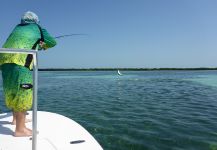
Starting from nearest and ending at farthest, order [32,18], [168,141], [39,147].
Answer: [39,147] → [32,18] → [168,141]

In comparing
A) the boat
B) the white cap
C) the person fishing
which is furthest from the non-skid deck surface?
the white cap

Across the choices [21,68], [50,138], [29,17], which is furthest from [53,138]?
[29,17]

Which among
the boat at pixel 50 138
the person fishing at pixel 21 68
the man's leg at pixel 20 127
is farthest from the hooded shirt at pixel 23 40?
the boat at pixel 50 138

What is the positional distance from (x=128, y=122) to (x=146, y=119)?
80 centimetres

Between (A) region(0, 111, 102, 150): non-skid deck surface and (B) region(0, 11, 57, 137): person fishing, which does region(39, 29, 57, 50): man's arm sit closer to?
(B) region(0, 11, 57, 137): person fishing

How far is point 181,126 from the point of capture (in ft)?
25.9

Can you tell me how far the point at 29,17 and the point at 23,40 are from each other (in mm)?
457

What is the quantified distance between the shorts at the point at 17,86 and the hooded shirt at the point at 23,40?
0.31 feet

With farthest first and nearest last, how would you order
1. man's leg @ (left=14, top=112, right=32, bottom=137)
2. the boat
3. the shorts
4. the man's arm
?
the man's arm < man's leg @ (left=14, top=112, right=32, bottom=137) < the shorts < the boat

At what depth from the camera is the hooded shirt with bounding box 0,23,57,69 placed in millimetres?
3681

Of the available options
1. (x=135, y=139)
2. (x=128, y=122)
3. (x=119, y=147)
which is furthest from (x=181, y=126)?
(x=119, y=147)

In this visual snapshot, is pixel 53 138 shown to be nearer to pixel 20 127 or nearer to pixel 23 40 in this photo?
pixel 20 127

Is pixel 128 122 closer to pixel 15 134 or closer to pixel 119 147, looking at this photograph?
pixel 119 147

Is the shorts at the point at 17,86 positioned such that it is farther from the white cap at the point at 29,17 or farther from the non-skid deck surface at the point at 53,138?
the white cap at the point at 29,17
